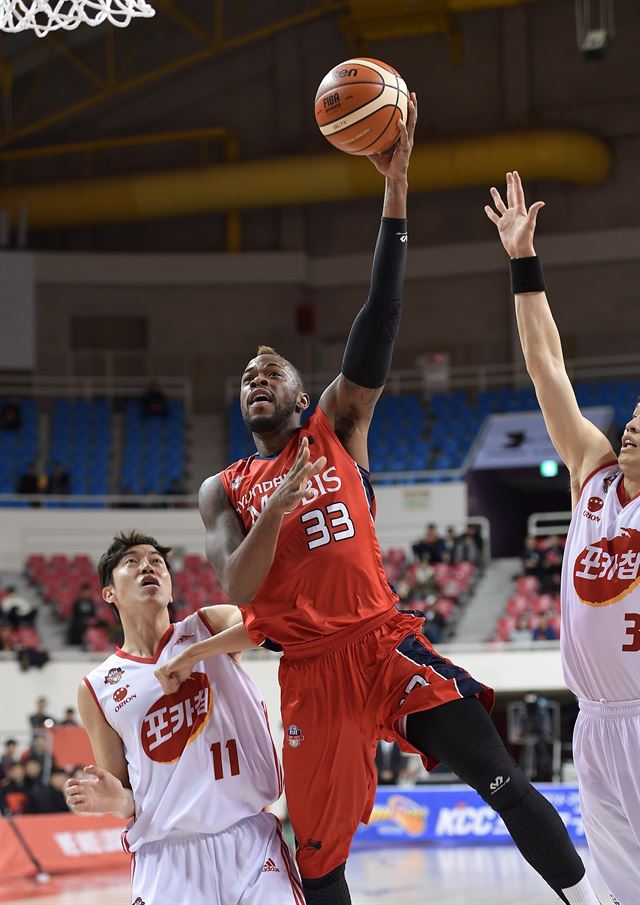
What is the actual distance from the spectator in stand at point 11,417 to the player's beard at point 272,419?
809 inches

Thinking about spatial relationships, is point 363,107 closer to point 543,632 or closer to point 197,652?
point 197,652

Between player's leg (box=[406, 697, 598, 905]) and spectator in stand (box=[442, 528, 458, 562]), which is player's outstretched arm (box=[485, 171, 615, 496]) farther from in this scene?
spectator in stand (box=[442, 528, 458, 562])

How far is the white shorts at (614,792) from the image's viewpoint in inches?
170

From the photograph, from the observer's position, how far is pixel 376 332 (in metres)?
4.75

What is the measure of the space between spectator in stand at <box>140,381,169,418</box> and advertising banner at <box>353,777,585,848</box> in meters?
12.7

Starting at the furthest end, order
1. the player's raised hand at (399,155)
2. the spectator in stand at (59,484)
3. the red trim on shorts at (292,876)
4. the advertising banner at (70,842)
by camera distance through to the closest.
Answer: the spectator in stand at (59,484)
the advertising banner at (70,842)
the player's raised hand at (399,155)
the red trim on shorts at (292,876)

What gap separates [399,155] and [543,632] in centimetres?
1305

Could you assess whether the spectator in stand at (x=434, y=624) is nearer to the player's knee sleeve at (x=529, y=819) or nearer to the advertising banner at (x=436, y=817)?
the advertising banner at (x=436, y=817)

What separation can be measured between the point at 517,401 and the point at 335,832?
20.7 m

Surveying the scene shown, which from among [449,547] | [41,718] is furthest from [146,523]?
[41,718]

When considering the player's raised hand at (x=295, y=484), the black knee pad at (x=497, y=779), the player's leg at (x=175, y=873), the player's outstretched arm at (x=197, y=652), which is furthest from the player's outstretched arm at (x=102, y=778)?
the black knee pad at (x=497, y=779)

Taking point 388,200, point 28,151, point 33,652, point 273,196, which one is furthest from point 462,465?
point 388,200

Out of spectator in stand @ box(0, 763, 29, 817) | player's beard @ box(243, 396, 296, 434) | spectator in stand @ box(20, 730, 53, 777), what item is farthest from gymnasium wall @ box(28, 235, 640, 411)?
player's beard @ box(243, 396, 296, 434)

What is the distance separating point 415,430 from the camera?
24828mm
